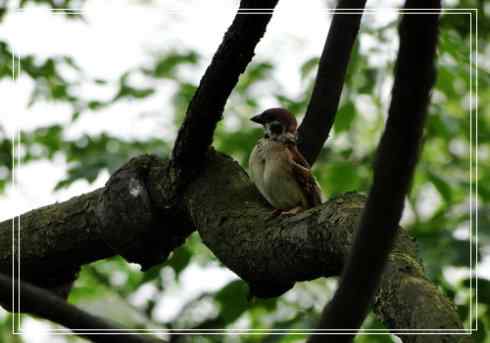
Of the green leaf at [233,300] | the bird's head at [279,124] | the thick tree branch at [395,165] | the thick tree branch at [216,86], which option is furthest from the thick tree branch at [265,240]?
the bird's head at [279,124]

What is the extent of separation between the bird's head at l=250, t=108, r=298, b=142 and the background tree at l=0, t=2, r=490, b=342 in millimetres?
395

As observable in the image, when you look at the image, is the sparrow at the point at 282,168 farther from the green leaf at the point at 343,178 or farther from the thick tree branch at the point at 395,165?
the thick tree branch at the point at 395,165

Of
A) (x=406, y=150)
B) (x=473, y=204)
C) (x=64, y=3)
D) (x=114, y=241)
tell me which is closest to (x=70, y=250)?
(x=114, y=241)

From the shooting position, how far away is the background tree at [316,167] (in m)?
4.04

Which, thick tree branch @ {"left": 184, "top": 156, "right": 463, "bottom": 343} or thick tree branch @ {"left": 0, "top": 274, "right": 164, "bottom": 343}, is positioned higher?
thick tree branch @ {"left": 184, "top": 156, "right": 463, "bottom": 343}

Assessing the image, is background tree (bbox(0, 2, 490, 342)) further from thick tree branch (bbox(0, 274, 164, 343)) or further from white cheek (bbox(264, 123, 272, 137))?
thick tree branch (bbox(0, 274, 164, 343))

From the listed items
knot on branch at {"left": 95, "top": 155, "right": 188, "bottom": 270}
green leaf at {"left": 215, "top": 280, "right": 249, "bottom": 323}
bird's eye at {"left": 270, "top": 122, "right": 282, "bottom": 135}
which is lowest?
green leaf at {"left": 215, "top": 280, "right": 249, "bottom": 323}

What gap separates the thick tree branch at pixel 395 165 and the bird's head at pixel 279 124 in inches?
101

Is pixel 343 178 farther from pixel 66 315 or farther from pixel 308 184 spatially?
pixel 66 315

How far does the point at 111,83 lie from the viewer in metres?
5.80

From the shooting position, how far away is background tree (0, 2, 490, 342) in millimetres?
4039

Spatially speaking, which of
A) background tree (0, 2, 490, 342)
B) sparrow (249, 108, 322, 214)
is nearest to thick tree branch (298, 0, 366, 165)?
sparrow (249, 108, 322, 214)

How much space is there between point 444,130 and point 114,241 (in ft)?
8.06

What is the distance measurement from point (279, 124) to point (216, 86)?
1.35 metres
